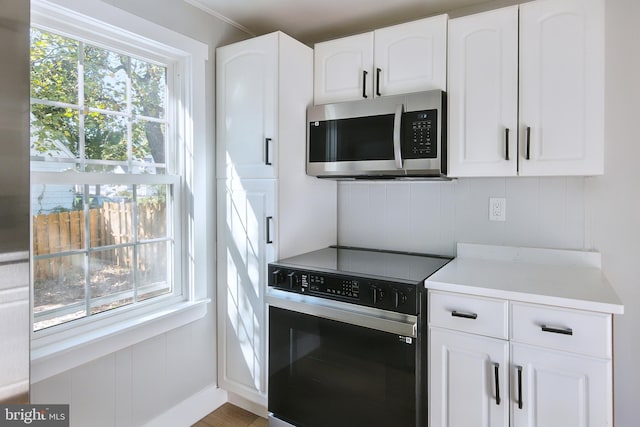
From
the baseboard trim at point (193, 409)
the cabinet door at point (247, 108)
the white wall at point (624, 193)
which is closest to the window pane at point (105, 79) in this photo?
the cabinet door at point (247, 108)

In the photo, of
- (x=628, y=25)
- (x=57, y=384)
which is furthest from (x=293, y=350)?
(x=628, y=25)

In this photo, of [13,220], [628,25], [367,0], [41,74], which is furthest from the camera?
[367,0]

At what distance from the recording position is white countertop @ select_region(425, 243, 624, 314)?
4.47ft

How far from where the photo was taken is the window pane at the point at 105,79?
1.70 metres

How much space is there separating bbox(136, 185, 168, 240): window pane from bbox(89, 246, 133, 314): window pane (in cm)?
13

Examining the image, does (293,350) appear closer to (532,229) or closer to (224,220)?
(224,220)

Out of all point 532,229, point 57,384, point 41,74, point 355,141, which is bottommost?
point 57,384

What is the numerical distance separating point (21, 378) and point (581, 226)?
89.8 inches

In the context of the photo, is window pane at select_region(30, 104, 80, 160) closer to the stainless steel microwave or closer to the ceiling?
the ceiling

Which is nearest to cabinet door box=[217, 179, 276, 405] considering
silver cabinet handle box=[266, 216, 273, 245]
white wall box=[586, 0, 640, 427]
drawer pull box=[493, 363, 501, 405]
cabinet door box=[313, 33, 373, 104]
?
silver cabinet handle box=[266, 216, 273, 245]

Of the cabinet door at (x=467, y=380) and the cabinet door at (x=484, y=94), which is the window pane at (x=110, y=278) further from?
the cabinet door at (x=484, y=94)

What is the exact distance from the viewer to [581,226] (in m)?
1.86

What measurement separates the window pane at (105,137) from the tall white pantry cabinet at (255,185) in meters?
0.53

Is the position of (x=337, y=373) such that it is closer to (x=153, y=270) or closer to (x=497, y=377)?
(x=497, y=377)
